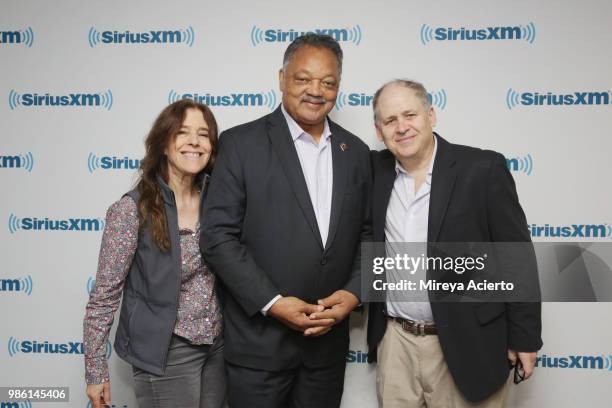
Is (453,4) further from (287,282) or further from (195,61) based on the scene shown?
(287,282)

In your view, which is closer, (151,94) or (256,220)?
(256,220)

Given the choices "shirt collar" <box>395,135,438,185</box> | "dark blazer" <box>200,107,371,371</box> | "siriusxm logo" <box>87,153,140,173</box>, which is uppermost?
"siriusxm logo" <box>87,153,140,173</box>

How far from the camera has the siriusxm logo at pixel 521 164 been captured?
6.89 ft

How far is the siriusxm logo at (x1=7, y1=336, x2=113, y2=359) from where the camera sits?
91.1 inches

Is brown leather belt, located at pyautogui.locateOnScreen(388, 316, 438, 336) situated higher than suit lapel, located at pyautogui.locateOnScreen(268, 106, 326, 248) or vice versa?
suit lapel, located at pyautogui.locateOnScreen(268, 106, 326, 248)

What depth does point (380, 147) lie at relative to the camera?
7.03 feet

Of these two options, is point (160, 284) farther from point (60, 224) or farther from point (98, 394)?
point (60, 224)

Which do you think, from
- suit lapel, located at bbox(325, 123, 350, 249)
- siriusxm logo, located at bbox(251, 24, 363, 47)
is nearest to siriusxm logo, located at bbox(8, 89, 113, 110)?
siriusxm logo, located at bbox(251, 24, 363, 47)

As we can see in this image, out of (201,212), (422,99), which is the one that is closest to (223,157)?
(201,212)

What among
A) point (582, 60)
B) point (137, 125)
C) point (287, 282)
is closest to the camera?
point (287, 282)

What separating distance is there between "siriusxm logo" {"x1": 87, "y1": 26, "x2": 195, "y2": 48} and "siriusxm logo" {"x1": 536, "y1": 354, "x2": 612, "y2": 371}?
224 cm

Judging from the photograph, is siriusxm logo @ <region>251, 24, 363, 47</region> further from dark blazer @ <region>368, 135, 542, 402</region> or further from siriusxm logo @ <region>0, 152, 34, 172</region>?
siriusxm logo @ <region>0, 152, 34, 172</region>

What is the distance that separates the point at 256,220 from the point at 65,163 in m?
1.25

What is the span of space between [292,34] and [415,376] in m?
1.56
